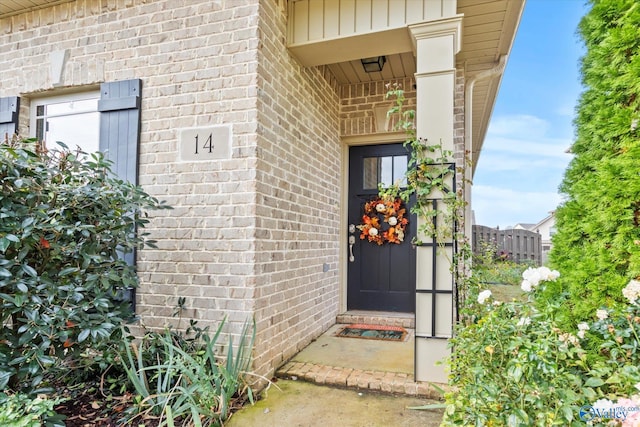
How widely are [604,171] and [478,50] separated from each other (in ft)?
7.83

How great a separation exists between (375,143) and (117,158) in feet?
8.90

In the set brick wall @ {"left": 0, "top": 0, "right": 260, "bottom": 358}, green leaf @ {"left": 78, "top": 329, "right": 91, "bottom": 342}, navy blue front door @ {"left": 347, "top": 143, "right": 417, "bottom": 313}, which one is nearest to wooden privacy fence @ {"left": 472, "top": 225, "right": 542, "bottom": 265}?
navy blue front door @ {"left": 347, "top": 143, "right": 417, "bottom": 313}

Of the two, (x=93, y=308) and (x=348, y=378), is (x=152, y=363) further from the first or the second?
(x=348, y=378)

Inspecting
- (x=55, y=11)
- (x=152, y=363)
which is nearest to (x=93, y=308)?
(x=152, y=363)

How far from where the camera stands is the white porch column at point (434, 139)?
2.52 metres

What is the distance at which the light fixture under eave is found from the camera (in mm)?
3703

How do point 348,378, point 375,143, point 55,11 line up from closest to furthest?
point 348,378 < point 55,11 < point 375,143

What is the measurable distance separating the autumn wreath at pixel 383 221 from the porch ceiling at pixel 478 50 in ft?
4.67

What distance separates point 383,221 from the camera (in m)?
4.31

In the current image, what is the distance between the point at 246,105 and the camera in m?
2.61

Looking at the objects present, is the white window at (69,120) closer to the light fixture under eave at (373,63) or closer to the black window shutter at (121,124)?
the black window shutter at (121,124)

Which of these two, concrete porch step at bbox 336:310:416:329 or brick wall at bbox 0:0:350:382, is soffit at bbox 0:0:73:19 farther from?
concrete porch step at bbox 336:310:416:329

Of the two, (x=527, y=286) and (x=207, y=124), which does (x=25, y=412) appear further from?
(x=527, y=286)

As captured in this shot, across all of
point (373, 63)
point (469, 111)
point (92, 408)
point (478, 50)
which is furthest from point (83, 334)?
point (478, 50)
